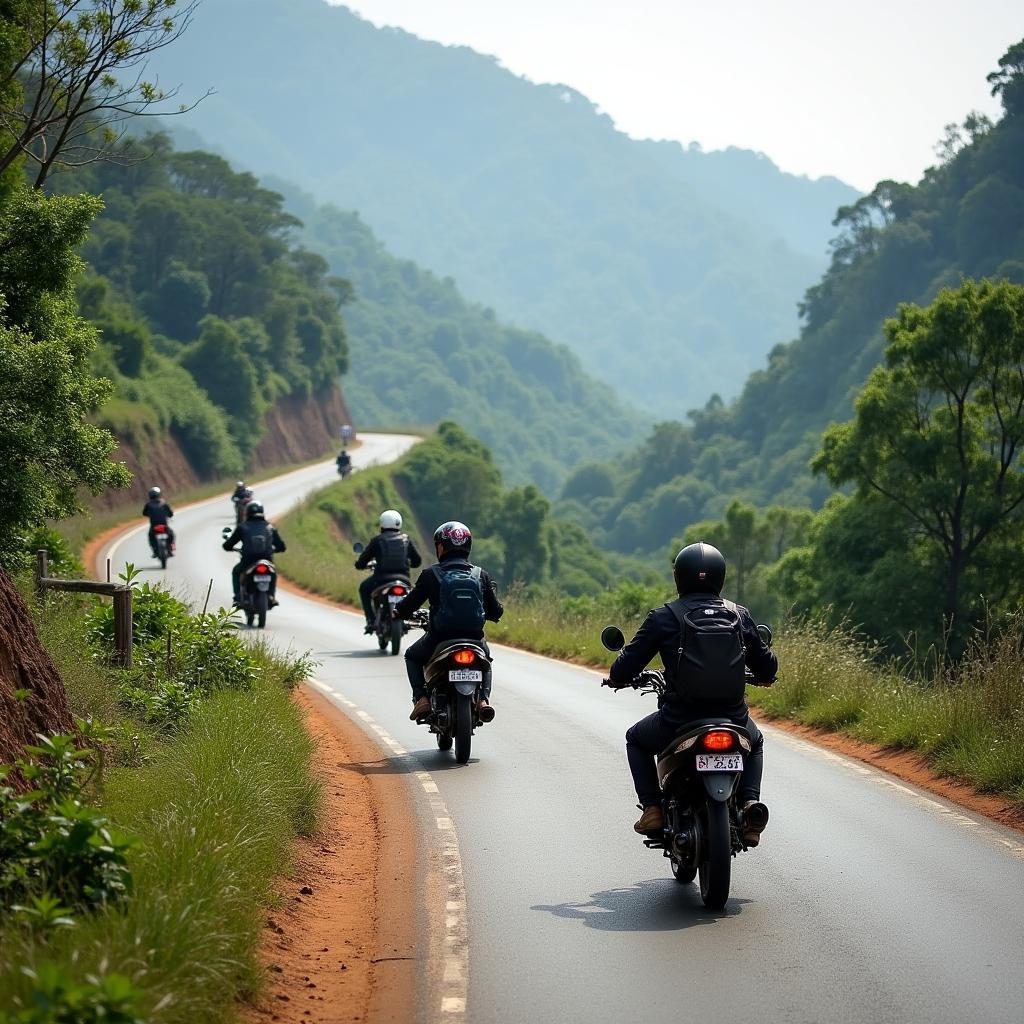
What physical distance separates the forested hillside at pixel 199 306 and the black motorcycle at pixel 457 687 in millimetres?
52709

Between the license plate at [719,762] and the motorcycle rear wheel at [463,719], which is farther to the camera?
the motorcycle rear wheel at [463,719]

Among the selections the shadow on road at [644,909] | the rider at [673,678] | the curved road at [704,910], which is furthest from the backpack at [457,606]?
the shadow on road at [644,909]

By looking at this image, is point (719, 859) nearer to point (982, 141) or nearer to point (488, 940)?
point (488, 940)

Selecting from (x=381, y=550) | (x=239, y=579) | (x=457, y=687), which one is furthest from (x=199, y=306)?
(x=457, y=687)

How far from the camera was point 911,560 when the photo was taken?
129 ft

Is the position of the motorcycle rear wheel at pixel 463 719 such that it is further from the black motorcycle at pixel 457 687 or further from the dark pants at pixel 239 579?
the dark pants at pixel 239 579

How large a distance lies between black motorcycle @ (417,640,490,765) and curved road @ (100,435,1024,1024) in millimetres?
327

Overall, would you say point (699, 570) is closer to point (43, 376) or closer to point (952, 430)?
point (43, 376)

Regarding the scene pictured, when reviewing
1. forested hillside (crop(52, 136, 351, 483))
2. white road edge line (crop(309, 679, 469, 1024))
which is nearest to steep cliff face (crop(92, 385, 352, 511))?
forested hillside (crop(52, 136, 351, 483))

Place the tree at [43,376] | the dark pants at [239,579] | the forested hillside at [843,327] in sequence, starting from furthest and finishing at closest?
the forested hillside at [843,327], the dark pants at [239,579], the tree at [43,376]

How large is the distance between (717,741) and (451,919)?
1.71 m

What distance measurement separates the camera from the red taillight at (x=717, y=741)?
750 centimetres

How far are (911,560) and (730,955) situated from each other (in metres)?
33.8

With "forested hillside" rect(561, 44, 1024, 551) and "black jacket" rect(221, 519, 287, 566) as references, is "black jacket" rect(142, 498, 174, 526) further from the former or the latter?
"forested hillside" rect(561, 44, 1024, 551)
